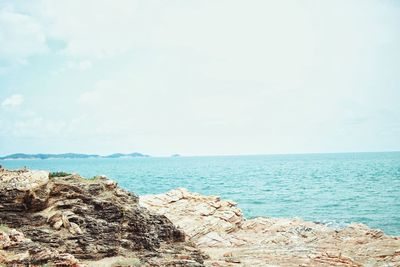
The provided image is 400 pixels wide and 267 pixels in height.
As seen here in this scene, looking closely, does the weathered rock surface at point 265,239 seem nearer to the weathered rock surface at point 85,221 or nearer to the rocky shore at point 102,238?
the rocky shore at point 102,238

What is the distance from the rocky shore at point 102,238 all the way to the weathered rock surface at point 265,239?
80 millimetres

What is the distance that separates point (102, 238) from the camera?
20.0 m

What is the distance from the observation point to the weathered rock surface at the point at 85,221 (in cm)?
1903

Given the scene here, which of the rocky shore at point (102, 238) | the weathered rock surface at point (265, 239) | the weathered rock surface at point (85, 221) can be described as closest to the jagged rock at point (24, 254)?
the rocky shore at point (102, 238)

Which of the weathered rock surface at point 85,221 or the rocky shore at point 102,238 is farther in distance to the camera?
the weathered rock surface at point 85,221

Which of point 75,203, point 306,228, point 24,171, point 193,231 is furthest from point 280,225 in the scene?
point 24,171

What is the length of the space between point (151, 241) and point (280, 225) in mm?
16567

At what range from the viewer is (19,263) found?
15.2m

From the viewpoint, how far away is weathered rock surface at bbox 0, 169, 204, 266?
19.0 meters

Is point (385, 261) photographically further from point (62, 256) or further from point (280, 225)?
point (62, 256)

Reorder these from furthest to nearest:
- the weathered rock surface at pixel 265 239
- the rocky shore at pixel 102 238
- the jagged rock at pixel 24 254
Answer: the weathered rock surface at pixel 265 239, the rocky shore at pixel 102 238, the jagged rock at pixel 24 254

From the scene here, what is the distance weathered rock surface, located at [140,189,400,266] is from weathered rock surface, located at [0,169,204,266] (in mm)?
3070

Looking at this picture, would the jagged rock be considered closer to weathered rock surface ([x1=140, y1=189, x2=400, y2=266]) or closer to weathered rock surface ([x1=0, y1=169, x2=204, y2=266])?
weathered rock surface ([x1=0, y1=169, x2=204, y2=266])

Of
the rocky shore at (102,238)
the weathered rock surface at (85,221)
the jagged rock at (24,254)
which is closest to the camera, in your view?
the jagged rock at (24,254)
